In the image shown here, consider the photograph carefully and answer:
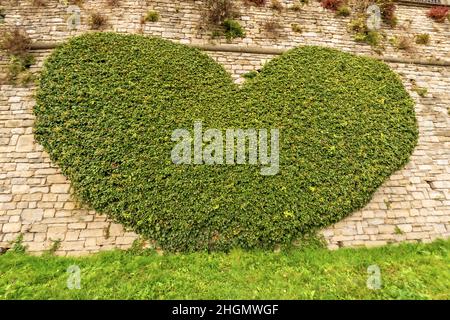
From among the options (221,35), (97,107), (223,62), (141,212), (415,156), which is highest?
(221,35)

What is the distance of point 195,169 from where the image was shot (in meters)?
5.94

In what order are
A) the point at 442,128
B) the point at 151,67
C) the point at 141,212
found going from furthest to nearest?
the point at 442,128
the point at 151,67
the point at 141,212

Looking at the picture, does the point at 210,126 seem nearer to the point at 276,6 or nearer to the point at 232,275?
the point at 232,275

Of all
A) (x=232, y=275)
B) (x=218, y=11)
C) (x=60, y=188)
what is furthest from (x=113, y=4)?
(x=232, y=275)

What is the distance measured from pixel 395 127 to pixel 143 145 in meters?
6.90

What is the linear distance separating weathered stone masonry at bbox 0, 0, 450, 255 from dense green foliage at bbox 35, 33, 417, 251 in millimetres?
435

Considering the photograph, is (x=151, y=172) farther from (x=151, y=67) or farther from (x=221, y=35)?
(x=221, y=35)

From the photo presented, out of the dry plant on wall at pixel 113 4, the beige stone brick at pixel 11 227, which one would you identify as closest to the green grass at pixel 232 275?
the beige stone brick at pixel 11 227

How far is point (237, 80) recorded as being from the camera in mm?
7395

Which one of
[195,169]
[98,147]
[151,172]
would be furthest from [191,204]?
[98,147]

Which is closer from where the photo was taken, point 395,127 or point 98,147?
point 98,147

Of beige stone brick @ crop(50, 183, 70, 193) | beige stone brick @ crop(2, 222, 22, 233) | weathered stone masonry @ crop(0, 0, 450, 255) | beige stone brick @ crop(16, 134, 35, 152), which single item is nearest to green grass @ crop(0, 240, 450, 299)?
weathered stone masonry @ crop(0, 0, 450, 255)

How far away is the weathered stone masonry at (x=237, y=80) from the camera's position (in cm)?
560

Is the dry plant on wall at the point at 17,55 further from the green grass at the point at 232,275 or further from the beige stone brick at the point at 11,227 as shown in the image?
the green grass at the point at 232,275
